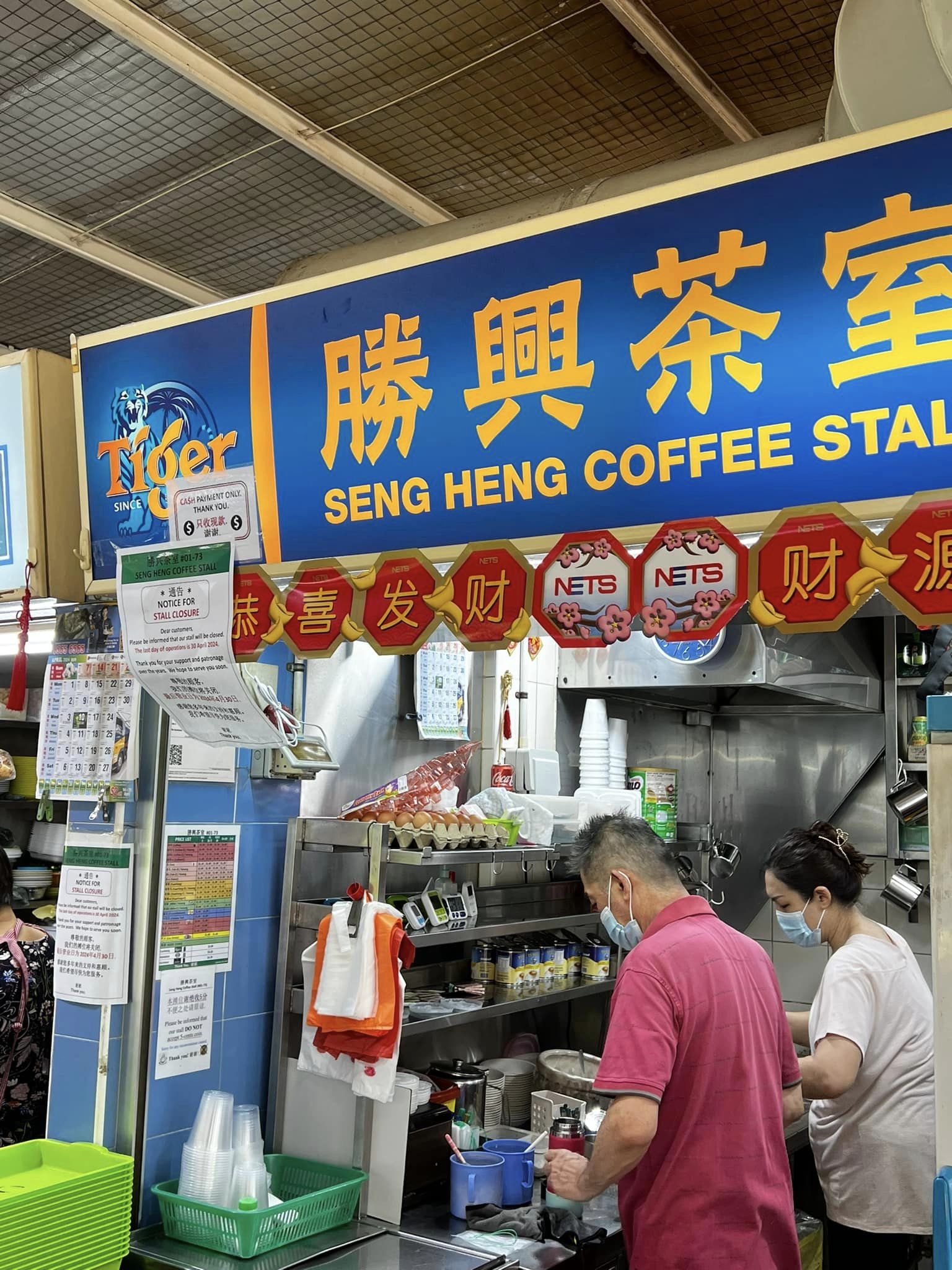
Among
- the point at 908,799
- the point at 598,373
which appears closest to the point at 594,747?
the point at 908,799

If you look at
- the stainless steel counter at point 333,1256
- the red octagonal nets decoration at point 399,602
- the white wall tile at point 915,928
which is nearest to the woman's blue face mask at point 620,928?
the stainless steel counter at point 333,1256

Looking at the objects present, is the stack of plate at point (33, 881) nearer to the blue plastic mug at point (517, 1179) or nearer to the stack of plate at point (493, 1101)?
the stack of plate at point (493, 1101)

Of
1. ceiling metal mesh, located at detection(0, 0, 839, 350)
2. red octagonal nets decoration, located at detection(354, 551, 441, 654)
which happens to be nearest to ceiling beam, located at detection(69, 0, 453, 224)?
ceiling metal mesh, located at detection(0, 0, 839, 350)

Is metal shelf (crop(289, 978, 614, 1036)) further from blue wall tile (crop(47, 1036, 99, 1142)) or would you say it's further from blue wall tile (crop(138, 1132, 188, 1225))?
blue wall tile (crop(47, 1036, 99, 1142))

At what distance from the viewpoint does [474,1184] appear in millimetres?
3266

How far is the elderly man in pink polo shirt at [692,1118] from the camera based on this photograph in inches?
94.3

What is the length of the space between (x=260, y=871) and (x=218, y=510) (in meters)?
1.30

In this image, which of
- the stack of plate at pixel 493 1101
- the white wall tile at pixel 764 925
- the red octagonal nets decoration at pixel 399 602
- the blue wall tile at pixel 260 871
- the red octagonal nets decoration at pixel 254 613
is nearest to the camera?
Answer: the red octagonal nets decoration at pixel 399 602

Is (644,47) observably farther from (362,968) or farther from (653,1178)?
(653,1178)

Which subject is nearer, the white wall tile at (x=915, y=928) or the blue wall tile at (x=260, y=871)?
the blue wall tile at (x=260, y=871)

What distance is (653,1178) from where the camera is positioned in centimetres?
252

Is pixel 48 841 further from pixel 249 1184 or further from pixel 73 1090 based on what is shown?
pixel 249 1184

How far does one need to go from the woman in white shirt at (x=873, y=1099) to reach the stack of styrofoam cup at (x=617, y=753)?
185 cm

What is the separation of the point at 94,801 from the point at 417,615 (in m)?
1.28
